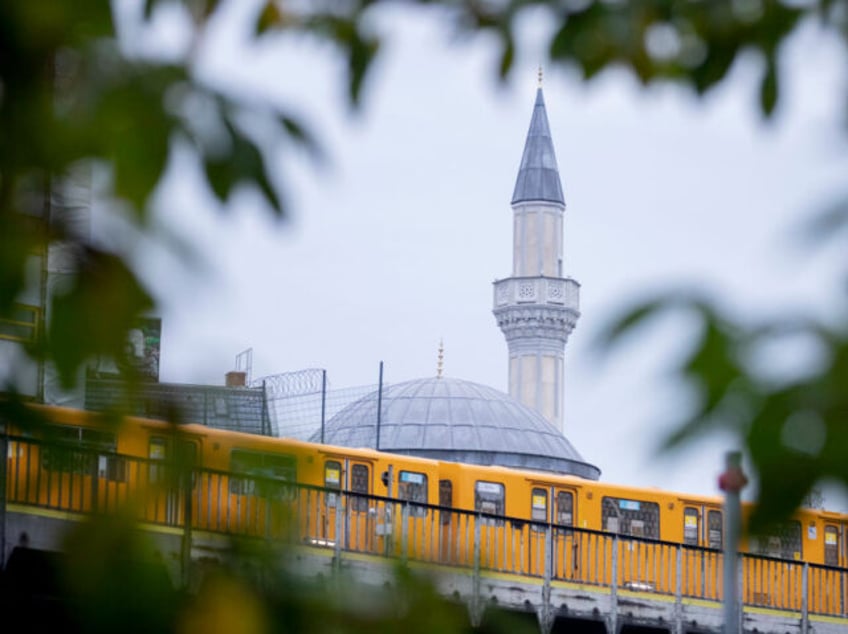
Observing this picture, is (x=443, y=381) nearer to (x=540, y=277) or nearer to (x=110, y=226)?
(x=540, y=277)

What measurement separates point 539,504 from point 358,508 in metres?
5.27

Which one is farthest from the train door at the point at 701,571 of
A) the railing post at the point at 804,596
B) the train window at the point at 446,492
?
the train window at the point at 446,492

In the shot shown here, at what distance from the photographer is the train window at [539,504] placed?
29.6 m

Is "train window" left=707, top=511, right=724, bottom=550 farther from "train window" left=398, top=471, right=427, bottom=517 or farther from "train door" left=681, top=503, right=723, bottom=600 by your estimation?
"train window" left=398, top=471, right=427, bottom=517

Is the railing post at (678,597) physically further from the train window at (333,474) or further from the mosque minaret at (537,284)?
the mosque minaret at (537,284)

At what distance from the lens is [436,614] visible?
2.84m

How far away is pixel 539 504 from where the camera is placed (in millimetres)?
29734

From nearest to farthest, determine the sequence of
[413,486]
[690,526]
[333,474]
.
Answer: [333,474]
[413,486]
[690,526]

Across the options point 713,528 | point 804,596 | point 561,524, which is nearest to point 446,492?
point 561,524

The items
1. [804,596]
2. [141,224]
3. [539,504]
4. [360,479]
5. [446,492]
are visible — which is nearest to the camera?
[141,224]

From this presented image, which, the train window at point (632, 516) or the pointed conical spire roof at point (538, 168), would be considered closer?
the train window at point (632, 516)

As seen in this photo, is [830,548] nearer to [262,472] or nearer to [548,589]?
[548,589]

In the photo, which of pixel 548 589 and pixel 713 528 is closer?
pixel 548 589

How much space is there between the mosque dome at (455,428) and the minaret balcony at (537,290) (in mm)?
39818
